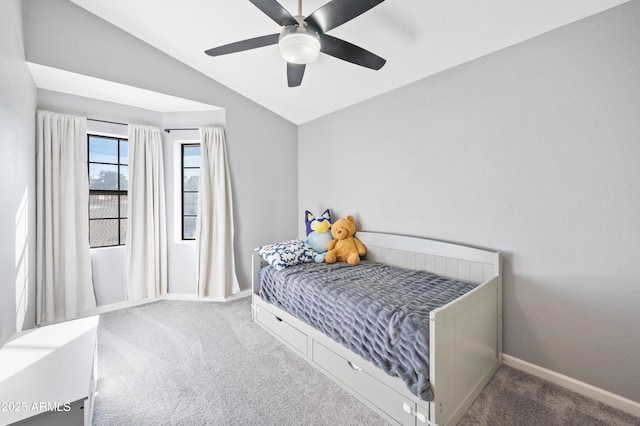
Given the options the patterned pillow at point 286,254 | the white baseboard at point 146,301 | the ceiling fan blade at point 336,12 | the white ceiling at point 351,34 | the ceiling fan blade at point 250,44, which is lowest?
the white baseboard at point 146,301

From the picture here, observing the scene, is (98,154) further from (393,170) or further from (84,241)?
(393,170)

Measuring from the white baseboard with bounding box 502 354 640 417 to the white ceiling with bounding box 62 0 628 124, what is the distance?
2.22 metres

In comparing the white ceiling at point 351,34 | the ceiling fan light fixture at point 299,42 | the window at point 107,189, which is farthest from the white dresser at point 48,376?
the white ceiling at point 351,34

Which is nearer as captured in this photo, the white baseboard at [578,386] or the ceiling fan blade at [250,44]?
the white baseboard at [578,386]

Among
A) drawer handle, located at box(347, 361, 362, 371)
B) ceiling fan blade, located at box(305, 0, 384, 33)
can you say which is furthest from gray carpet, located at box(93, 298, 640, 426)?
ceiling fan blade, located at box(305, 0, 384, 33)

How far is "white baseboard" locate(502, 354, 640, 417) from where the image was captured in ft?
4.96

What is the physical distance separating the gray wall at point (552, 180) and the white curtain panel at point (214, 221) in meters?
2.10

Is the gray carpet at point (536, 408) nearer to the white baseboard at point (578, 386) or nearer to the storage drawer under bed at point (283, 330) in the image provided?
the white baseboard at point (578, 386)

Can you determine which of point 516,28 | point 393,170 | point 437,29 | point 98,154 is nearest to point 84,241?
point 98,154

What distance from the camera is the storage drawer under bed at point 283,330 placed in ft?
6.73

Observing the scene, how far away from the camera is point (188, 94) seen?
2.99 meters

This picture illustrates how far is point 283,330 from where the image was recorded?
2250 millimetres

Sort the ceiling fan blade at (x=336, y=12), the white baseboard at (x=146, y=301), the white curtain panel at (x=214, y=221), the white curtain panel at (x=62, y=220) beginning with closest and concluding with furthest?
the ceiling fan blade at (x=336, y=12) → the white curtain panel at (x=62, y=220) → the white baseboard at (x=146, y=301) → the white curtain panel at (x=214, y=221)

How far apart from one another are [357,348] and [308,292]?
569 mm
